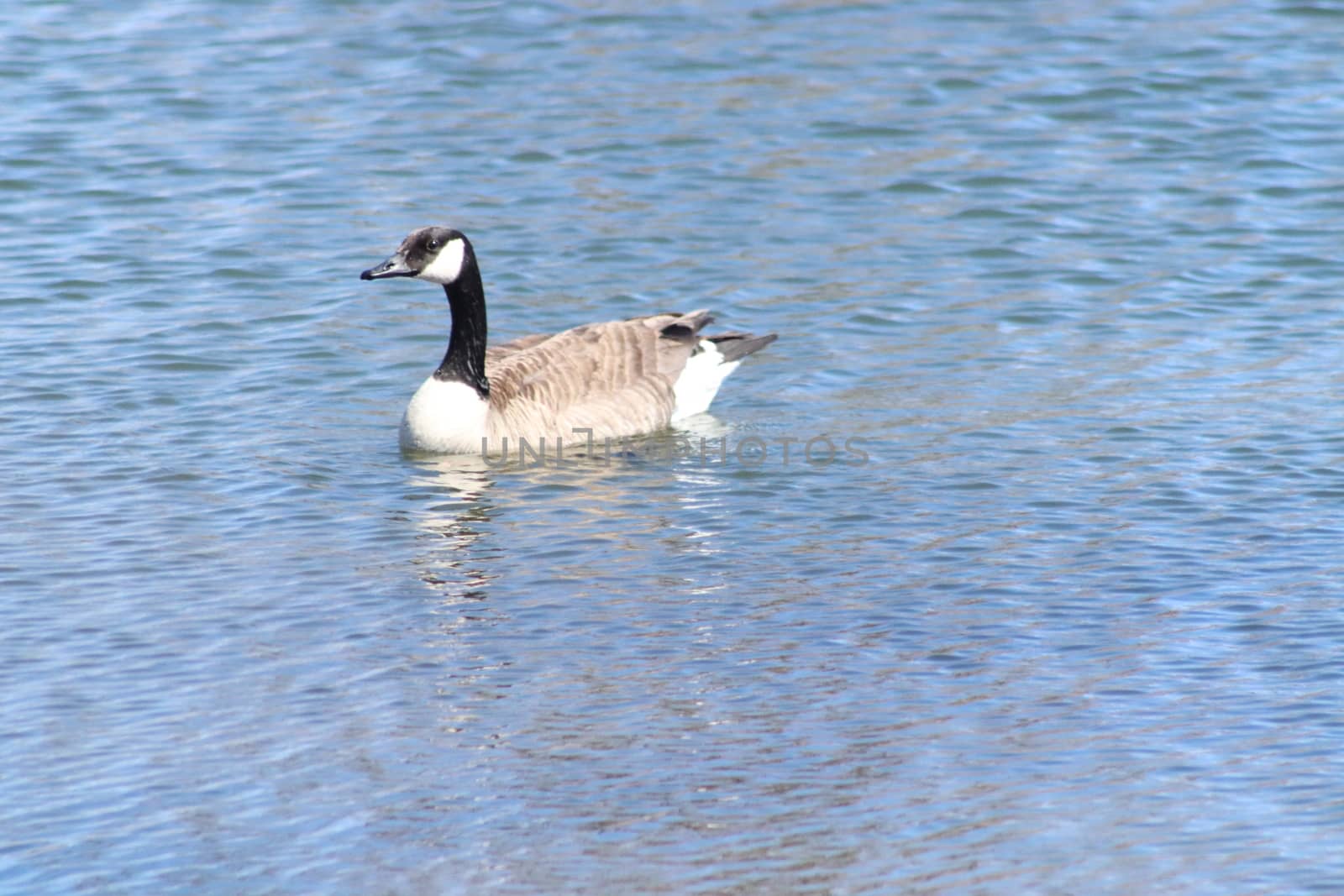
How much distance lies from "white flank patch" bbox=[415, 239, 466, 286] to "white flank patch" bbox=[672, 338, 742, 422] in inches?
74.0

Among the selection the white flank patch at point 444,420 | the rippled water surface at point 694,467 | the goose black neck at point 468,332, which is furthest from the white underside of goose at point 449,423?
the rippled water surface at point 694,467

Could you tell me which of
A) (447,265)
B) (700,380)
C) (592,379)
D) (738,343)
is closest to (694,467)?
(592,379)

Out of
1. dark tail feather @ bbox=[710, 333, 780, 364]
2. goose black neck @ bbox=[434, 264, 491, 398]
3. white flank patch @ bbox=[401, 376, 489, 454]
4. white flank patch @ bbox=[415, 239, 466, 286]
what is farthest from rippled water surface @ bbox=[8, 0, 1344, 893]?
white flank patch @ bbox=[415, 239, 466, 286]

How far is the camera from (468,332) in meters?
12.7

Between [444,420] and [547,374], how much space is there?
42.2 inches

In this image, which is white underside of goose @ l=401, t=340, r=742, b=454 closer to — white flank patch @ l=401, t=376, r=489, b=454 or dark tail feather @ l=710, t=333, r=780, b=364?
white flank patch @ l=401, t=376, r=489, b=454

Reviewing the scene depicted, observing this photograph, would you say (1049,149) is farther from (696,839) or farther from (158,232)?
(696,839)

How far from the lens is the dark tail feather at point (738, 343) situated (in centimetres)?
1358

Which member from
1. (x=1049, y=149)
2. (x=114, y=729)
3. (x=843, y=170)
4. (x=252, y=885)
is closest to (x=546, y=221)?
(x=843, y=170)

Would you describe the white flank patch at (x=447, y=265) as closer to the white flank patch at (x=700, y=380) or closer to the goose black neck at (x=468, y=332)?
the goose black neck at (x=468, y=332)

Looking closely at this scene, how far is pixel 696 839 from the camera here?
6934 millimetres

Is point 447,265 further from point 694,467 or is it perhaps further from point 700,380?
point 694,467

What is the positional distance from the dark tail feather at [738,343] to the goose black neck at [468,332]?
191cm

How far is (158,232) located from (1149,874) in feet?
41.0
